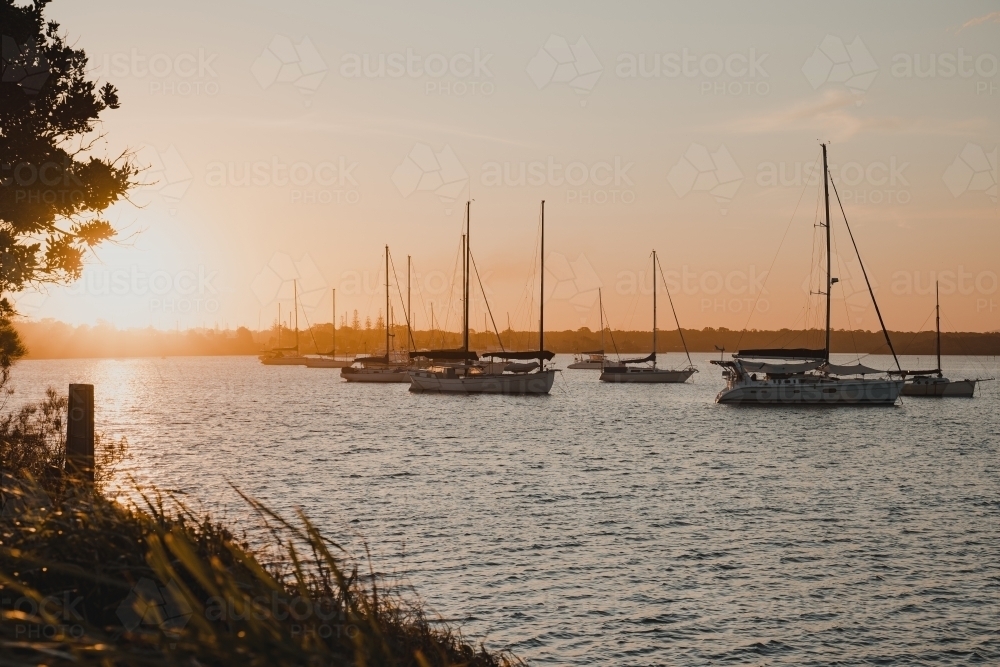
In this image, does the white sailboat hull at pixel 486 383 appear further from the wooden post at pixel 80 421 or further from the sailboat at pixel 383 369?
the wooden post at pixel 80 421

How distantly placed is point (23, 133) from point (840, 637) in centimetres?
1789

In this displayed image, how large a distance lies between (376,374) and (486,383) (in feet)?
110

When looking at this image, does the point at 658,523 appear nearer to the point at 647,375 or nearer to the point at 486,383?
the point at 486,383

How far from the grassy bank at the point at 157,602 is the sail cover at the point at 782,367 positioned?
61558 millimetres

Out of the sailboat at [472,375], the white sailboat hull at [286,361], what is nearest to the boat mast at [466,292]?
the sailboat at [472,375]

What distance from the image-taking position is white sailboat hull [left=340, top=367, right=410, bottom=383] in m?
110

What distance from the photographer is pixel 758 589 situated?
1783 centimetres

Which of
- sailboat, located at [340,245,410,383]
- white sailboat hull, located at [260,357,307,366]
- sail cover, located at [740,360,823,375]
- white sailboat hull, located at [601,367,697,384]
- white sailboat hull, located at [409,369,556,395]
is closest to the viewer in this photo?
sail cover, located at [740,360,823,375]

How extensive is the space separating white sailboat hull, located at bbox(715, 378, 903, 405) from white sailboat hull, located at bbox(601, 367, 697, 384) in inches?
1788

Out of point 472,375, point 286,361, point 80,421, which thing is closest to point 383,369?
point 472,375

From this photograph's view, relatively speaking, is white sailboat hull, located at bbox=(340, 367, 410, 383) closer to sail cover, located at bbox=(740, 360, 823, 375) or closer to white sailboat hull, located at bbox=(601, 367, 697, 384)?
white sailboat hull, located at bbox=(601, 367, 697, 384)

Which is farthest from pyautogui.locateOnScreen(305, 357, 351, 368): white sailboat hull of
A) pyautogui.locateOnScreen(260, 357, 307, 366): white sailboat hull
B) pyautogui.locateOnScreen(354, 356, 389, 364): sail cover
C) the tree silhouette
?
the tree silhouette

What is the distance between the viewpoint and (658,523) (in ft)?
80.7

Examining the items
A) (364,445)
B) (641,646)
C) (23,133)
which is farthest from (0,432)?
(364,445)
